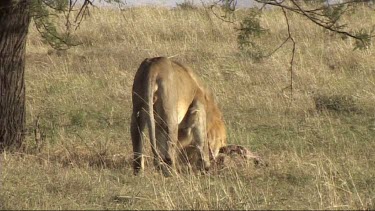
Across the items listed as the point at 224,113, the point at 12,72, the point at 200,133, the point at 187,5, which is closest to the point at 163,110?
the point at 200,133

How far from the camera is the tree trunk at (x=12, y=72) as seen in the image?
794 cm

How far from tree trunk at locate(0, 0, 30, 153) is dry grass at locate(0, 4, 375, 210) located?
249 mm

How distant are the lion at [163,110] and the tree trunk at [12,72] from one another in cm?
141

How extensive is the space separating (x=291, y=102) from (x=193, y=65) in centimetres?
325

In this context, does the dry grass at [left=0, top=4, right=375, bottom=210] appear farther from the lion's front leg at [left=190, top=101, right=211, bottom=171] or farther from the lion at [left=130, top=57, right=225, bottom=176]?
the lion's front leg at [left=190, top=101, right=211, bottom=171]

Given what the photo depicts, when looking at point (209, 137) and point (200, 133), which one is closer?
point (200, 133)

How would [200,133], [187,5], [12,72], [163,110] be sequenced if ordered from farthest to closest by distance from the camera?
[187,5], [12,72], [200,133], [163,110]

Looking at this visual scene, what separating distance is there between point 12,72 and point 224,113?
11.6 ft

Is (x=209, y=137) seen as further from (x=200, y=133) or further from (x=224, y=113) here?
(x=224, y=113)

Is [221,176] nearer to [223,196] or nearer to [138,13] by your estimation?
[223,196]

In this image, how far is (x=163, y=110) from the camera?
282 inches

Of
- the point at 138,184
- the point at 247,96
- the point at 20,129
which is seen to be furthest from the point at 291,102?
the point at 138,184

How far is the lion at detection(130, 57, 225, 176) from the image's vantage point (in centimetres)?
704

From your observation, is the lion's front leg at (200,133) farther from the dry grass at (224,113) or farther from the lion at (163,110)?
the dry grass at (224,113)
